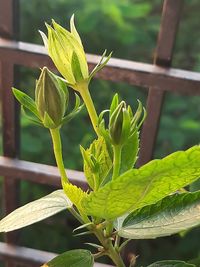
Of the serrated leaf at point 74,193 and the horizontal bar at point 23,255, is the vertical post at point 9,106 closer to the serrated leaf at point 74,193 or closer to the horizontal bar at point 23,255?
the horizontal bar at point 23,255

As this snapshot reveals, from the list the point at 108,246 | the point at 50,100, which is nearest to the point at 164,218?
the point at 108,246

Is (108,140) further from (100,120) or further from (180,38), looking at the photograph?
(180,38)

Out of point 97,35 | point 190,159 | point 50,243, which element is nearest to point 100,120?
point 190,159

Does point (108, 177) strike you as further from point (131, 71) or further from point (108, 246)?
point (131, 71)

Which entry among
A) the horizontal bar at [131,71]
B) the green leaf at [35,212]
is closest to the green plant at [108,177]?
the green leaf at [35,212]

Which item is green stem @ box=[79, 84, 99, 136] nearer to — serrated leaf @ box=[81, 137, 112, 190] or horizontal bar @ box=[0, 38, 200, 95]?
serrated leaf @ box=[81, 137, 112, 190]
